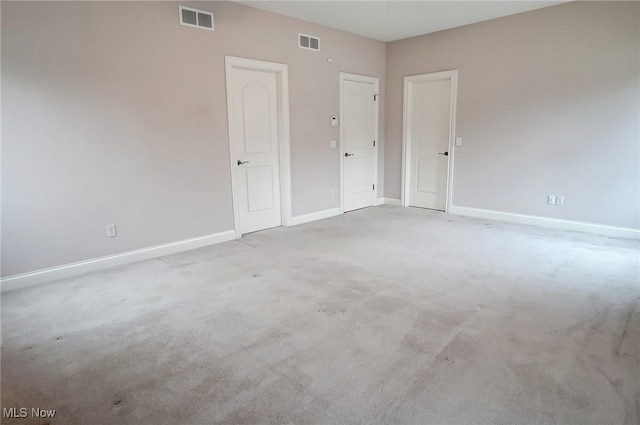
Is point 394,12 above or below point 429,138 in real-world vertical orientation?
above

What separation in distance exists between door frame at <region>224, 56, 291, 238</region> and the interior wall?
0.08 meters

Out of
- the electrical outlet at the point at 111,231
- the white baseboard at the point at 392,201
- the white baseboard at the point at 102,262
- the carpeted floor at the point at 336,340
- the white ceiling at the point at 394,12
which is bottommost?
the carpeted floor at the point at 336,340

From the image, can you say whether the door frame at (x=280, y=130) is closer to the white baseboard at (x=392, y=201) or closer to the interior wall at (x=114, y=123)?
the interior wall at (x=114, y=123)

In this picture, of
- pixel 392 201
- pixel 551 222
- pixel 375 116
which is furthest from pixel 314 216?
pixel 551 222

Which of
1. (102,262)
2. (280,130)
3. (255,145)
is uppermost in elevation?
(280,130)

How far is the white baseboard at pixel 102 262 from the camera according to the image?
3375mm

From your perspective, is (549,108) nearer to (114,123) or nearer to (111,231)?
(114,123)

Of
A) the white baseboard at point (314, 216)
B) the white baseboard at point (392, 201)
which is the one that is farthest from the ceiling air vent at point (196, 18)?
the white baseboard at point (392, 201)

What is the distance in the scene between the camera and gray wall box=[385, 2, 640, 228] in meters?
4.44

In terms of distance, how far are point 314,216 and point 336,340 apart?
11.4 ft

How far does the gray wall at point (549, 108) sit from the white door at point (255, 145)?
2729mm

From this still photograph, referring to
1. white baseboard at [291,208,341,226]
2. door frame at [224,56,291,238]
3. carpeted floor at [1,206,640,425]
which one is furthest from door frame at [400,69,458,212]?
door frame at [224,56,291,238]

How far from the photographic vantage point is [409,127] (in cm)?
650

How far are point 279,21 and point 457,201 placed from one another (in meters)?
3.73
